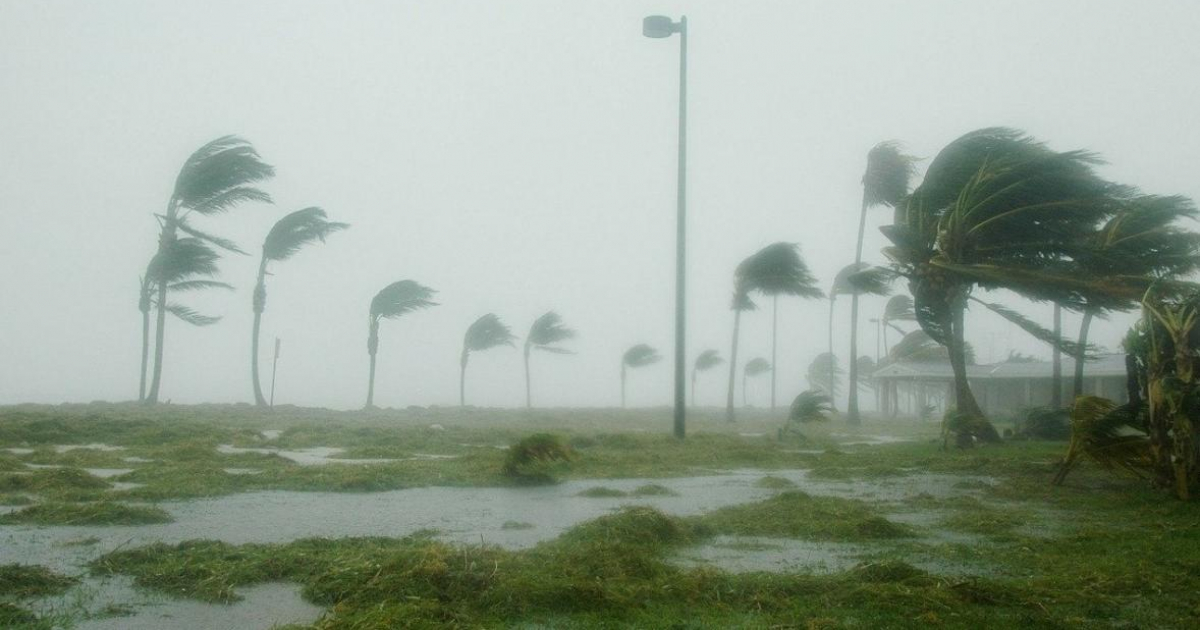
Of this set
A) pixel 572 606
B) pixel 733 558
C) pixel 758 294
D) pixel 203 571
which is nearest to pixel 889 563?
pixel 733 558

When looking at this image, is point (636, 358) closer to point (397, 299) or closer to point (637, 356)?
point (637, 356)

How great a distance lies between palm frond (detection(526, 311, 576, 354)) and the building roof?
22255 mm

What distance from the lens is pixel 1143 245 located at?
21.5 m

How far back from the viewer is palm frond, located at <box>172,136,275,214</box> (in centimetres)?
2702

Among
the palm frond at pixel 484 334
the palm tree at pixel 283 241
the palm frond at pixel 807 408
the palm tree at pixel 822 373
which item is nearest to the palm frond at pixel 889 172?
the palm frond at pixel 807 408

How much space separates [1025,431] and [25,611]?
21.1m

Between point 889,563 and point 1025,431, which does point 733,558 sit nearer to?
point 889,563

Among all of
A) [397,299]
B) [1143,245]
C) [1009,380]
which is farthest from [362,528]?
[1009,380]

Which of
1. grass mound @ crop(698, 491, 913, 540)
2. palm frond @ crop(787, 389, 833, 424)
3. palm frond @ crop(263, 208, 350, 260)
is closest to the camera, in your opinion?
grass mound @ crop(698, 491, 913, 540)

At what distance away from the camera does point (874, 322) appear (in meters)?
75.9

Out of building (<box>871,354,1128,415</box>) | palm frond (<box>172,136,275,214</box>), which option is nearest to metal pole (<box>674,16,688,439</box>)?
palm frond (<box>172,136,275,214</box>)

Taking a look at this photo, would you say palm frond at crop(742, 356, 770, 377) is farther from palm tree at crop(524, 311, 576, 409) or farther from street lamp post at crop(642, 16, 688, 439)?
street lamp post at crop(642, 16, 688, 439)

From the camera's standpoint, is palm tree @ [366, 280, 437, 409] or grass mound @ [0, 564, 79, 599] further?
palm tree @ [366, 280, 437, 409]

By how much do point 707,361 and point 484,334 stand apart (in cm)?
2655
